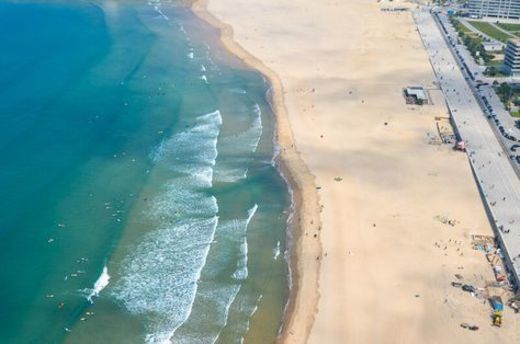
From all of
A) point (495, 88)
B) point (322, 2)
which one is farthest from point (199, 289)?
point (322, 2)

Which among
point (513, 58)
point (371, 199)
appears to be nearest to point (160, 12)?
point (513, 58)

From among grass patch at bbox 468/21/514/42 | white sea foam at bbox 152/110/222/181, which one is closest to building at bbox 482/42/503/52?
grass patch at bbox 468/21/514/42

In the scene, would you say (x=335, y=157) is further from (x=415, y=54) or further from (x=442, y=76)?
(x=415, y=54)

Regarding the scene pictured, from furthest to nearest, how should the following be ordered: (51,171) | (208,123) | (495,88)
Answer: (495,88)
(208,123)
(51,171)

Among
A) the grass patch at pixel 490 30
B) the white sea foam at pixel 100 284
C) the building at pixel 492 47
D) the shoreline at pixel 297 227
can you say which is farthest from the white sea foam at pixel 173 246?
the grass patch at pixel 490 30

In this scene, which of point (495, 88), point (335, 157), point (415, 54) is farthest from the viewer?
point (415, 54)

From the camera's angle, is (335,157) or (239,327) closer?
(239,327)
